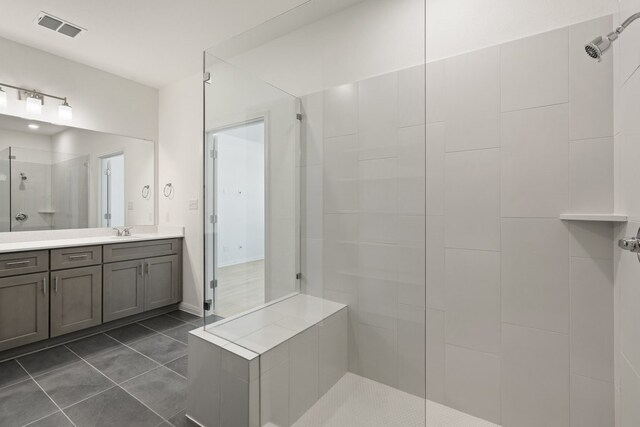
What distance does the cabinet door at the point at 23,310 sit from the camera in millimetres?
2172

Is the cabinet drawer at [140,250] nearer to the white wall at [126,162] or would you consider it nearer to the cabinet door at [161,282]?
the cabinet door at [161,282]

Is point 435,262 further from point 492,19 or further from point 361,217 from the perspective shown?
point 492,19

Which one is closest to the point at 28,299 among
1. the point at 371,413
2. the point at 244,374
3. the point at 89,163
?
the point at 89,163

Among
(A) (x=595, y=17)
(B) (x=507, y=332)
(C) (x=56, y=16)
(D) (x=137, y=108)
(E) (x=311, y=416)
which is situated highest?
(C) (x=56, y=16)

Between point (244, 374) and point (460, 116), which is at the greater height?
point (460, 116)

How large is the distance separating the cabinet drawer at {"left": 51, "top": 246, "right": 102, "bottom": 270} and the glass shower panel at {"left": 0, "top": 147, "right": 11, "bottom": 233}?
572mm

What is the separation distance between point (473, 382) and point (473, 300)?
426mm

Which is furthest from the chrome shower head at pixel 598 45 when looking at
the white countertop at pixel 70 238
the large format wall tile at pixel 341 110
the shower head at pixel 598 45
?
the white countertop at pixel 70 238

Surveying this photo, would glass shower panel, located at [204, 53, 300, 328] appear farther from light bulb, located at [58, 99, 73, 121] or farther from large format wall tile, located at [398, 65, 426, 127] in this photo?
light bulb, located at [58, 99, 73, 121]

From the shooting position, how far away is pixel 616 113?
1.21 meters

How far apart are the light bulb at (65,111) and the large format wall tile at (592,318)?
13.4 ft

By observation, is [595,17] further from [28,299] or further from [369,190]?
[28,299]

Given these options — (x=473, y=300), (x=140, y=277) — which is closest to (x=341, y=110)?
(x=473, y=300)

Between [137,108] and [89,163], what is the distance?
2.79ft
